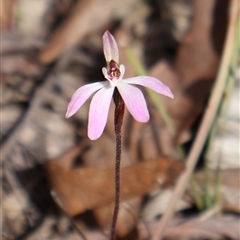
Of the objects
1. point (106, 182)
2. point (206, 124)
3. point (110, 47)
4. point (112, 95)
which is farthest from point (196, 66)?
point (112, 95)

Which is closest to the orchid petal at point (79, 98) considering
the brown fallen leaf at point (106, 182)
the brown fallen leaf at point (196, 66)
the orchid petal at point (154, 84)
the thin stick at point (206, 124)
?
the orchid petal at point (154, 84)

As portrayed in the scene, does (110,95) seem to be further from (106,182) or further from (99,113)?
(106,182)

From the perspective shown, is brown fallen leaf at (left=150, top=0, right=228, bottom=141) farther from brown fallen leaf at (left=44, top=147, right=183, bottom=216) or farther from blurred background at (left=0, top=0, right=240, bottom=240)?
brown fallen leaf at (left=44, top=147, right=183, bottom=216)

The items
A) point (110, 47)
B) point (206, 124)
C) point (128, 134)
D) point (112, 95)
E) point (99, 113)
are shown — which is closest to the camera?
point (99, 113)

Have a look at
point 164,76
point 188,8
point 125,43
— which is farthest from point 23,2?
point 164,76

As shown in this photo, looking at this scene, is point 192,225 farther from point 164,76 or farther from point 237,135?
point 164,76

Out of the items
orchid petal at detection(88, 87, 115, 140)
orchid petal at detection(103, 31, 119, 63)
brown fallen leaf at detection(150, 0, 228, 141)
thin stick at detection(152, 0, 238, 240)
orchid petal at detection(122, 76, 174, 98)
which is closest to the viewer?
orchid petal at detection(88, 87, 115, 140)

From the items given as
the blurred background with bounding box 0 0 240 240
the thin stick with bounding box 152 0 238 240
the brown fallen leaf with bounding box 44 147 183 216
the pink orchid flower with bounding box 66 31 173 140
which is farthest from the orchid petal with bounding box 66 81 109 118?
the thin stick with bounding box 152 0 238 240

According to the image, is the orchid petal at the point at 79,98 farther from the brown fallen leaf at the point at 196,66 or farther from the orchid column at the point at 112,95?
the brown fallen leaf at the point at 196,66
